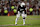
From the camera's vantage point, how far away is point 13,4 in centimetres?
870

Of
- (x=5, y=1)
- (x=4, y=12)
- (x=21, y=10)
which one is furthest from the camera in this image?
(x=5, y=1)

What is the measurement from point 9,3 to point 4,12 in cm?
116

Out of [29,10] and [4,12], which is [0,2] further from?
[29,10]

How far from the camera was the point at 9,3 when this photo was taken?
28.2ft

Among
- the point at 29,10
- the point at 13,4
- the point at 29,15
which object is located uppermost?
the point at 13,4

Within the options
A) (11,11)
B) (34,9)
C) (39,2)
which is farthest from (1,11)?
(39,2)

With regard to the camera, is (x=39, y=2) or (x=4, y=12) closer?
(x=4, y=12)

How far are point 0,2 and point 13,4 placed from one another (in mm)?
1529

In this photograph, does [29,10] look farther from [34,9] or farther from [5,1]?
[5,1]

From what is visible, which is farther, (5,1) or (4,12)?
(5,1)

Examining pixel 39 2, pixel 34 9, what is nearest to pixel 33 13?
pixel 34 9

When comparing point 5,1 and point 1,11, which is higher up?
point 5,1

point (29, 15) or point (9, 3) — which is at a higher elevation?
point (9, 3)

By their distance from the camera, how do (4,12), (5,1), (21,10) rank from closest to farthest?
(21,10) → (4,12) → (5,1)
